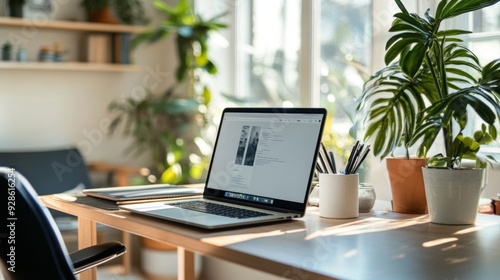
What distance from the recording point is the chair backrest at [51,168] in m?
3.57

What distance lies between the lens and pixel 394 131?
1.81 meters

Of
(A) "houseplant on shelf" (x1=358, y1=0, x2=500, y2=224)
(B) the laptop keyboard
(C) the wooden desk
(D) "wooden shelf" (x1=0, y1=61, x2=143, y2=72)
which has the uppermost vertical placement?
(D) "wooden shelf" (x1=0, y1=61, x2=143, y2=72)

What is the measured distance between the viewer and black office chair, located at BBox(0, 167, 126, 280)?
1.16m

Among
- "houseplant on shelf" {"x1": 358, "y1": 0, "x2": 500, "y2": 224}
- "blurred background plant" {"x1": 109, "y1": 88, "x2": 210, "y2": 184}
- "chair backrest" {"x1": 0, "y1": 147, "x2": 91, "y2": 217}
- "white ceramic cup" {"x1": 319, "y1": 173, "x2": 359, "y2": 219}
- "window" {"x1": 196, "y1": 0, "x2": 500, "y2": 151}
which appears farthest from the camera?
"blurred background plant" {"x1": 109, "y1": 88, "x2": 210, "y2": 184}

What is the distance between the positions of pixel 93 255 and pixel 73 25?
102 inches

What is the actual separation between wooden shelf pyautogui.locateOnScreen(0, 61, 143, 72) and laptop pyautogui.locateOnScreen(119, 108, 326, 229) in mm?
2169

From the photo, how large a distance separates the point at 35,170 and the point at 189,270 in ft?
7.08

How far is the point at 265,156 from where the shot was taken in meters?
1.78

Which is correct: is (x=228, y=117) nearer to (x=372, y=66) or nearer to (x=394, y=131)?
(x=394, y=131)

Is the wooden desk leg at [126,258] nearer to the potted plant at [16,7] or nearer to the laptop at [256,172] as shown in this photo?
the potted plant at [16,7]

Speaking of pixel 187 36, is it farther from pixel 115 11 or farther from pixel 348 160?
pixel 348 160

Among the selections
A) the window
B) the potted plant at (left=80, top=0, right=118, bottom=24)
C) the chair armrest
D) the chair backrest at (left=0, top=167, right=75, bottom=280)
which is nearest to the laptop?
the chair armrest

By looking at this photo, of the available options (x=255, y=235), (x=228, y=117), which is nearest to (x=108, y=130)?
(x=228, y=117)

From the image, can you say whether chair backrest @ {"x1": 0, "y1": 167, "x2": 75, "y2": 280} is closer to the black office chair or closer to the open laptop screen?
the black office chair
